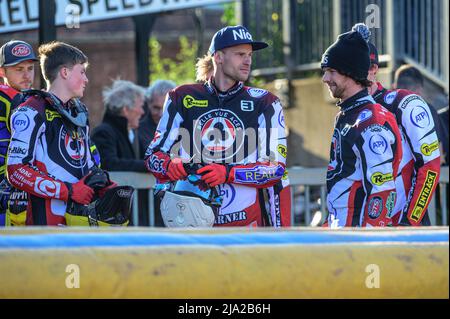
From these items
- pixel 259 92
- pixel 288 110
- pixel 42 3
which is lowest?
pixel 288 110

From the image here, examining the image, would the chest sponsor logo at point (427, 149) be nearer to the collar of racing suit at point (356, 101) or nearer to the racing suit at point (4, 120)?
the collar of racing suit at point (356, 101)

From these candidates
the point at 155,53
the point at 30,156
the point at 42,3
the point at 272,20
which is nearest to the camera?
the point at 30,156

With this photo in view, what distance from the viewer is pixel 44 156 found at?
17.8 ft

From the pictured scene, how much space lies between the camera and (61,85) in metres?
5.56

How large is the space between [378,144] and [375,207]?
1.14 ft

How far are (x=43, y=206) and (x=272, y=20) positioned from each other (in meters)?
12.1

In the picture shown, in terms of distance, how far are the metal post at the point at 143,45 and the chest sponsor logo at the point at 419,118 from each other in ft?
16.9

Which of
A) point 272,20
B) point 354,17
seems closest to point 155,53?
point 272,20

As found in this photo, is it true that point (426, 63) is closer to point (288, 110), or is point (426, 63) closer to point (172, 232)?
point (288, 110)

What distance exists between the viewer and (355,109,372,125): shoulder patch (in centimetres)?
538

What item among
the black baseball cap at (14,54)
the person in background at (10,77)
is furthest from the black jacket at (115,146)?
the black baseball cap at (14,54)

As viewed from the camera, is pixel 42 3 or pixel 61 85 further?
pixel 42 3

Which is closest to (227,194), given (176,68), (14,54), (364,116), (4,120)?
(364,116)

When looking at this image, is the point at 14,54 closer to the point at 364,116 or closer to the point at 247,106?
the point at 247,106
